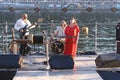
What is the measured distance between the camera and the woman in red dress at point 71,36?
51.0ft

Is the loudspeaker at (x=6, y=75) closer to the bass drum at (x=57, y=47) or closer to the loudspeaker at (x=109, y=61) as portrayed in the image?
the loudspeaker at (x=109, y=61)

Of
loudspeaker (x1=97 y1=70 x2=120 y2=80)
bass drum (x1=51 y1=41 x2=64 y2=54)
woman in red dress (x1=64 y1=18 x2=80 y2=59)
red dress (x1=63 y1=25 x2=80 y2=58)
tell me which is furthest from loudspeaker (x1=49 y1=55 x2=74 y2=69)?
bass drum (x1=51 y1=41 x2=64 y2=54)

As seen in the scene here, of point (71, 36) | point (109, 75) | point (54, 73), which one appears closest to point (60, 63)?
point (54, 73)

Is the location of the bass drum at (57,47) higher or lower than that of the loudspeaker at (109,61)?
higher

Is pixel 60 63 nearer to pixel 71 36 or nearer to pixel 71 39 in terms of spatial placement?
pixel 71 36

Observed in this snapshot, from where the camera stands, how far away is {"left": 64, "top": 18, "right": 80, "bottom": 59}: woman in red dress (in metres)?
15.5

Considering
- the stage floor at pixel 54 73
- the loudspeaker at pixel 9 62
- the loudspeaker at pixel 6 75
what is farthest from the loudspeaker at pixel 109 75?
the loudspeaker at pixel 6 75

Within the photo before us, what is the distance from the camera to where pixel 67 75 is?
12602mm

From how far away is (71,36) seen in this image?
15.5 meters

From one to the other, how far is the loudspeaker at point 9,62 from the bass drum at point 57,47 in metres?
4.02

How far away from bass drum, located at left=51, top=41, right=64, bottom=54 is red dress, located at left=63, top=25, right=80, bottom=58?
0.87 meters

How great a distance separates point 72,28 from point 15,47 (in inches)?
80.7

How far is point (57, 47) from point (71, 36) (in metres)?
1.45

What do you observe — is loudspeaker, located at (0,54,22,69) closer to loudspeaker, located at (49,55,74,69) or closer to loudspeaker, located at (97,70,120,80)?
loudspeaker, located at (49,55,74,69)
